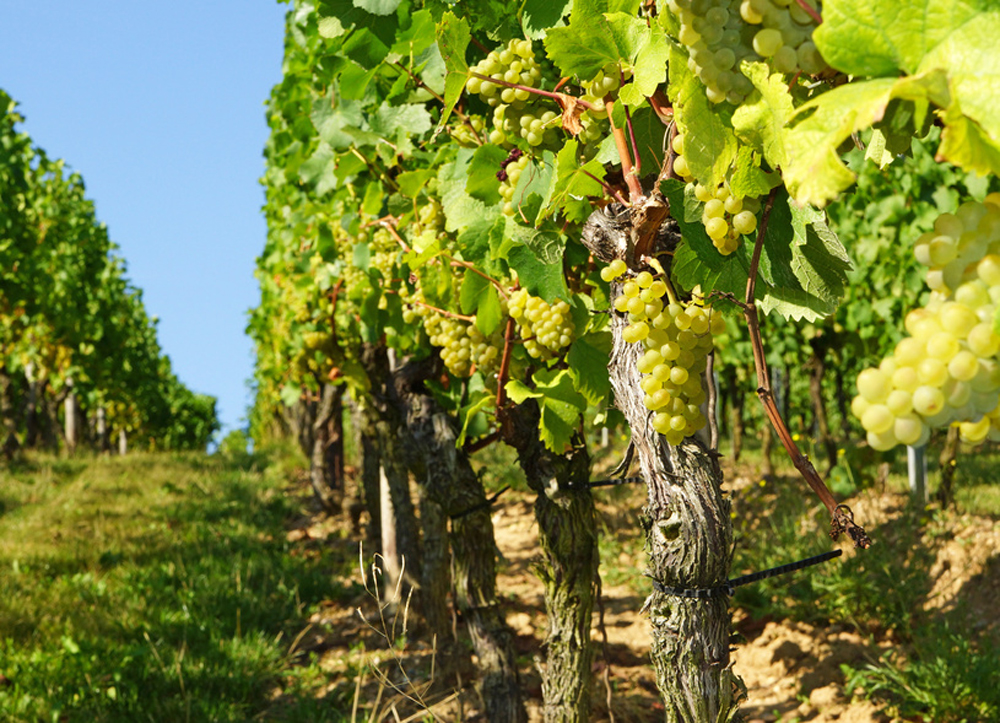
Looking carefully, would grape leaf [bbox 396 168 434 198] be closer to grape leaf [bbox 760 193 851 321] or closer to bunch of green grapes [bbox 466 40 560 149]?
bunch of green grapes [bbox 466 40 560 149]

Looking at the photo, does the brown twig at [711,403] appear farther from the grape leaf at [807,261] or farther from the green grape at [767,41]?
the green grape at [767,41]

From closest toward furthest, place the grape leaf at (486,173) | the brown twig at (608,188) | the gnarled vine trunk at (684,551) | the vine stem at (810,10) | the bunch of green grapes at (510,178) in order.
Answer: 1. the vine stem at (810,10)
2. the brown twig at (608,188)
3. the gnarled vine trunk at (684,551)
4. the bunch of green grapes at (510,178)
5. the grape leaf at (486,173)

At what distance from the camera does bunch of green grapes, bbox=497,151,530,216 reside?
1660mm

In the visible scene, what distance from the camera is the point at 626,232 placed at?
144cm

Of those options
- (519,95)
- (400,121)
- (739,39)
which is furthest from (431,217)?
(739,39)

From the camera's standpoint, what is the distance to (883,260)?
6758 millimetres

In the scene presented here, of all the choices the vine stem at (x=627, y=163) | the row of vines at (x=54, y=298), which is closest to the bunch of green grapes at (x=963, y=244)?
the vine stem at (x=627, y=163)

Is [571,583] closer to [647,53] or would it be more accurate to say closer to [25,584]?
[647,53]

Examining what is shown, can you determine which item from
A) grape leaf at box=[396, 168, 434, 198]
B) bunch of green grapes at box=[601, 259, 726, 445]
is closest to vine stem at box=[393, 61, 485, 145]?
grape leaf at box=[396, 168, 434, 198]

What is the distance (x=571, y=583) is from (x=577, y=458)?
1.33 feet

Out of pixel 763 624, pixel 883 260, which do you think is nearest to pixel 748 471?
pixel 883 260

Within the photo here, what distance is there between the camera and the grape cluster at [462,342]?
2.32 m

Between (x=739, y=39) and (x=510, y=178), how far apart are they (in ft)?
2.83

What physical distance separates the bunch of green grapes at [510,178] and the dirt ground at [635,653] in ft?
6.18
